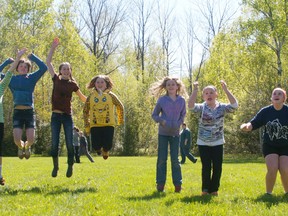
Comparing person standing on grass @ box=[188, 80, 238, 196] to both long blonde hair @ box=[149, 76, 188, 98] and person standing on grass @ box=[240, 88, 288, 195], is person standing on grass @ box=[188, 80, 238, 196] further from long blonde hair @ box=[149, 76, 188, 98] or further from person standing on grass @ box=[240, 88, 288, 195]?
long blonde hair @ box=[149, 76, 188, 98]

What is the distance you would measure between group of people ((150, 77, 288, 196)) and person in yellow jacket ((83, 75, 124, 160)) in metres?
1.40

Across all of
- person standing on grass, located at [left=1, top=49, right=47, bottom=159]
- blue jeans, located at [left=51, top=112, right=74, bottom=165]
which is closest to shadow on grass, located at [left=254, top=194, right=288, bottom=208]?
blue jeans, located at [left=51, top=112, right=74, bottom=165]

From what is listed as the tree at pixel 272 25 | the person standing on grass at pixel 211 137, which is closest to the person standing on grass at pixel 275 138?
the person standing on grass at pixel 211 137

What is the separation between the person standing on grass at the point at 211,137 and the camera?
7.50m

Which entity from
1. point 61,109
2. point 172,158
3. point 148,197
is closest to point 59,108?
point 61,109

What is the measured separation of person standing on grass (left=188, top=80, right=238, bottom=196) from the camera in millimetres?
7504

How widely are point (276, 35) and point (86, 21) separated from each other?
2748 centimetres

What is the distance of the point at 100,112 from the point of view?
885cm

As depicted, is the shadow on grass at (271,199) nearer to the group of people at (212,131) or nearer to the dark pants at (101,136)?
the group of people at (212,131)

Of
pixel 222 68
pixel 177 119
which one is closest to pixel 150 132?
pixel 222 68

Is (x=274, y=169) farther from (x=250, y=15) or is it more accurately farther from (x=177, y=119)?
(x=250, y=15)

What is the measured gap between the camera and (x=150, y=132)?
4556cm

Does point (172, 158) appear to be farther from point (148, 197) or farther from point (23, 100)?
point (23, 100)

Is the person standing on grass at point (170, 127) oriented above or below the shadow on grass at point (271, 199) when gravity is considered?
above
